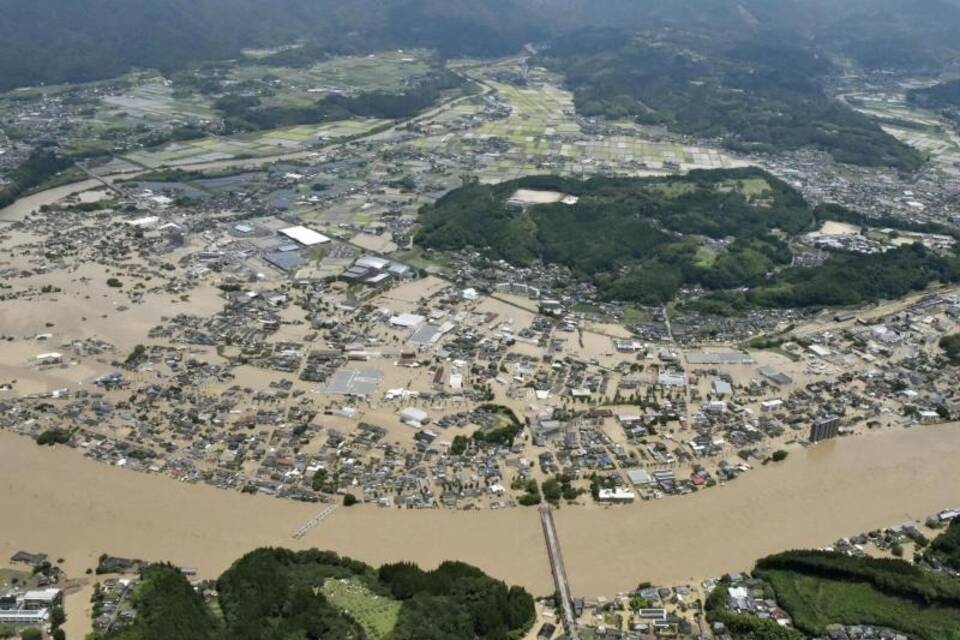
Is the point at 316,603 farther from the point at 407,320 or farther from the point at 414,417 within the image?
the point at 407,320

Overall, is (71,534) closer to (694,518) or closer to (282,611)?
(282,611)

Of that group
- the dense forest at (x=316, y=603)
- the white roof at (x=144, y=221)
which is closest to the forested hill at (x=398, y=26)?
the white roof at (x=144, y=221)

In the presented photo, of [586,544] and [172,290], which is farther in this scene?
[172,290]

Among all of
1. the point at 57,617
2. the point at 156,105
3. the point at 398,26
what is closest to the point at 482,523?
the point at 57,617

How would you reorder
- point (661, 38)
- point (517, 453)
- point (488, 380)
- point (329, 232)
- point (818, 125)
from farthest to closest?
1. point (661, 38)
2. point (818, 125)
3. point (329, 232)
4. point (488, 380)
5. point (517, 453)

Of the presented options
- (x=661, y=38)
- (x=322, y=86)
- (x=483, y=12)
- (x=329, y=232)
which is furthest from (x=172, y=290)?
(x=483, y=12)

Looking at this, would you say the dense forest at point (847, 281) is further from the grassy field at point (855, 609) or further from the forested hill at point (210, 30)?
the forested hill at point (210, 30)
